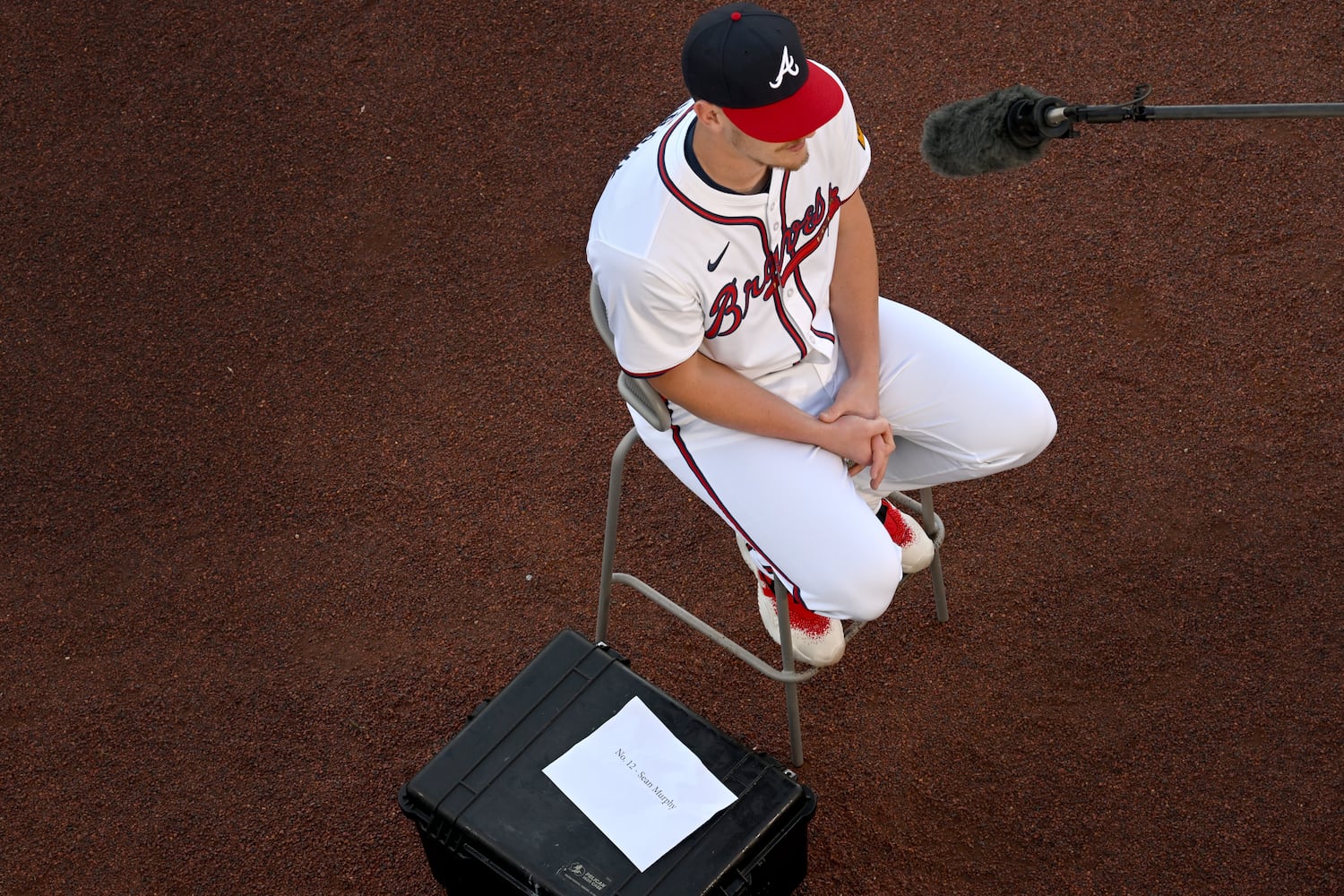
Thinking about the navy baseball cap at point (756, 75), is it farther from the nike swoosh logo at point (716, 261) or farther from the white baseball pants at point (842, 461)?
the white baseball pants at point (842, 461)

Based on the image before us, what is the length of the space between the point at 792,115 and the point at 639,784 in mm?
1449

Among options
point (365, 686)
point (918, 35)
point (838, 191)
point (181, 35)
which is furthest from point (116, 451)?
point (918, 35)

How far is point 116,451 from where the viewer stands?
3803mm

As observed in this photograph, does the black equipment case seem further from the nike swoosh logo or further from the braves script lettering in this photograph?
the nike swoosh logo

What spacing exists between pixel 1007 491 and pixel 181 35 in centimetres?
358

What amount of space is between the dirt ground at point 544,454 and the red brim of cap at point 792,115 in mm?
1573

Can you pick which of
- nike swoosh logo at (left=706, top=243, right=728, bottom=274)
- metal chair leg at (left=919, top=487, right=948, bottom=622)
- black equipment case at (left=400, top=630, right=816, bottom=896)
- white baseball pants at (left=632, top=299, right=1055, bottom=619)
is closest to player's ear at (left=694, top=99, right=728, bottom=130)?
nike swoosh logo at (left=706, top=243, right=728, bottom=274)

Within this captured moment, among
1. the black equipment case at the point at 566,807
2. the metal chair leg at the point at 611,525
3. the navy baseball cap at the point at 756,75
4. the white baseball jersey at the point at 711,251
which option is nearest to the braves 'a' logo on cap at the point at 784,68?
the navy baseball cap at the point at 756,75

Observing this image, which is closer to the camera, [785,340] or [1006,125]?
[1006,125]

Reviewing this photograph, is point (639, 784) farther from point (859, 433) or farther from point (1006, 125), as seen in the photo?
point (1006, 125)

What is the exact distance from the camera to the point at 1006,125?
6.07 feet

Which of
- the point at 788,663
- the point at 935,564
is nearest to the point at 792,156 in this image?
the point at 788,663

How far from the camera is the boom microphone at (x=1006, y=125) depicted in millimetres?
1699

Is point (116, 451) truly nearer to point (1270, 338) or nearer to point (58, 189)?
point (58, 189)
